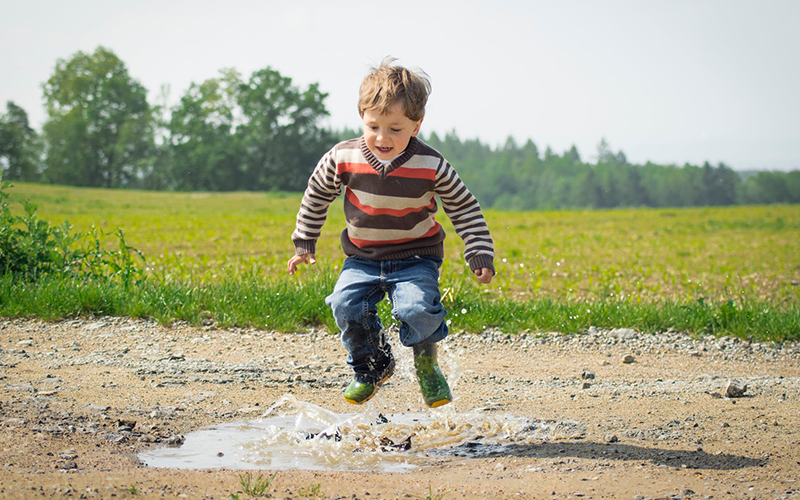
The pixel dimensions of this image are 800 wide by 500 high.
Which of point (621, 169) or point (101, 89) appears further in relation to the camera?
point (621, 169)

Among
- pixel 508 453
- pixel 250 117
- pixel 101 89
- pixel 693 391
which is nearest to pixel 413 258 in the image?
pixel 508 453

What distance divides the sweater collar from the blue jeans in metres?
0.47

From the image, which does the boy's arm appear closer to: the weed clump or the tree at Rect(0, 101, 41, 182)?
the weed clump

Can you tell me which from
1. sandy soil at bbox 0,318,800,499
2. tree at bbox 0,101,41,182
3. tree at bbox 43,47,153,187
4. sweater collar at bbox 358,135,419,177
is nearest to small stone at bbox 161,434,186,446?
sandy soil at bbox 0,318,800,499

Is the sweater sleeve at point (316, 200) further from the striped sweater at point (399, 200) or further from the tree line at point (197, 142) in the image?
the tree line at point (197, 142)

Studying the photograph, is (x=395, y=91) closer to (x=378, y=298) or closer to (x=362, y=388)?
(x=378, y=298)

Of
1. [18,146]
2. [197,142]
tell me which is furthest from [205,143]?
[18,146]

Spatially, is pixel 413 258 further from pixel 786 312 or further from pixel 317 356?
pixel 786 312

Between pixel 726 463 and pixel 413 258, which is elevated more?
pixel 413 258

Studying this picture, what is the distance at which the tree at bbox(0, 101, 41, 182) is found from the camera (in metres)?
39.9

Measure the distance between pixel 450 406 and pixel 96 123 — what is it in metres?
49.9

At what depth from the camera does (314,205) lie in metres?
3.82

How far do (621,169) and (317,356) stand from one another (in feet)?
203

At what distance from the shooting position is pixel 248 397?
4.26 metres
